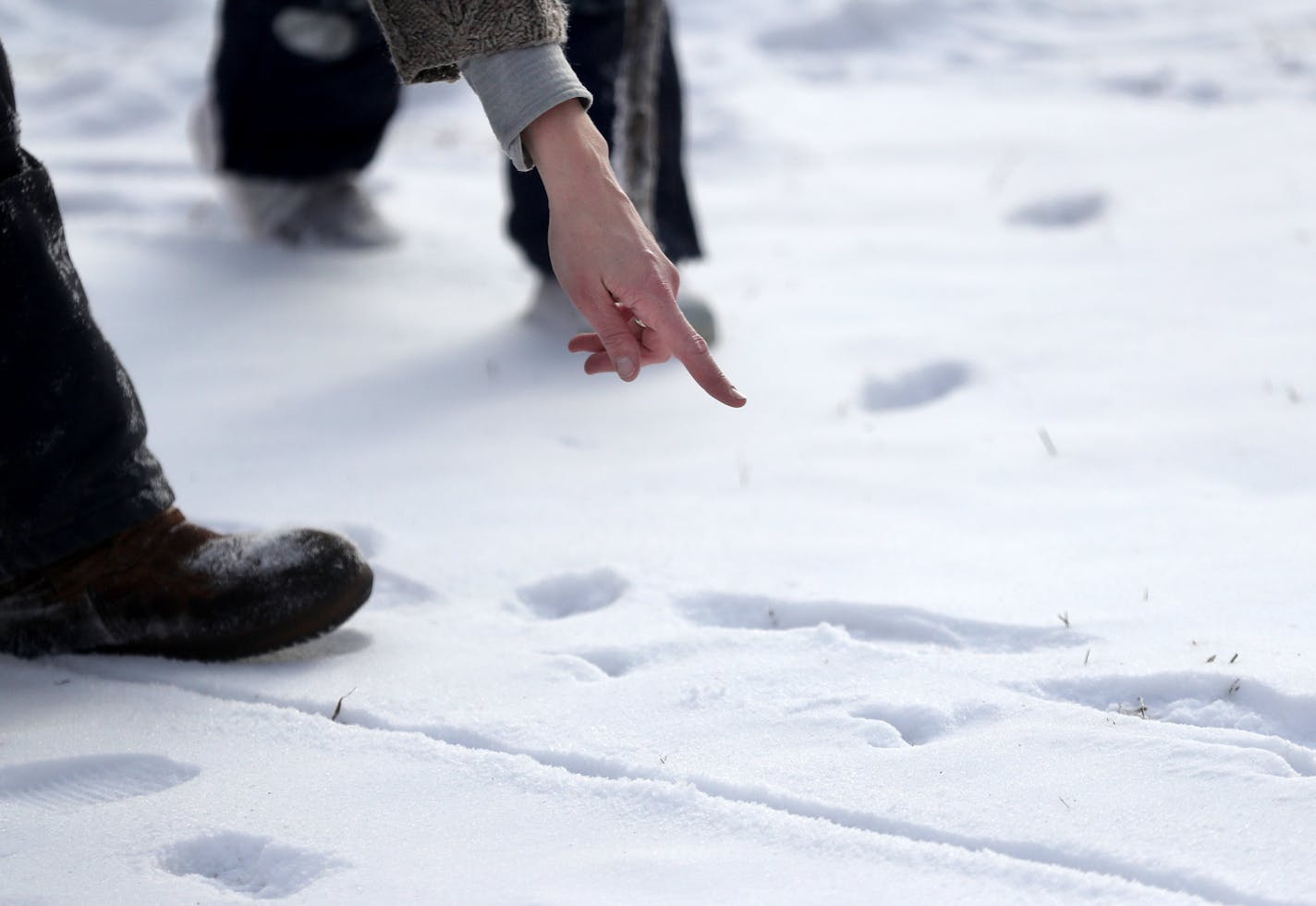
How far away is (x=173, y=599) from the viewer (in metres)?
1.52

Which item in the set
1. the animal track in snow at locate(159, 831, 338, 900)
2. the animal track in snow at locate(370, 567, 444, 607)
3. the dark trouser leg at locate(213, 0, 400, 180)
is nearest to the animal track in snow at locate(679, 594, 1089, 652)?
the animal track in snow at locate(370, 567, 444, 607)

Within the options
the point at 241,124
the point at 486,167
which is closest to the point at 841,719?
the point at 241,124

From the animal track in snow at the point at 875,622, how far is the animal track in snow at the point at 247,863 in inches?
23.6

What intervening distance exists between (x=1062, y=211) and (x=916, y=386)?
1128mm

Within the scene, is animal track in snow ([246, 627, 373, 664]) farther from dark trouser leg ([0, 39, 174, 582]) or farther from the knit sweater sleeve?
the knit sweater sleeve

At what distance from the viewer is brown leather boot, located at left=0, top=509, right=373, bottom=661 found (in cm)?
152

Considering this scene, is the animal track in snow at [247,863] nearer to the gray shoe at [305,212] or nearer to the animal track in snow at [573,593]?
the animal track in snow at [573,593]

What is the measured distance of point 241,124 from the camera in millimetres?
2783

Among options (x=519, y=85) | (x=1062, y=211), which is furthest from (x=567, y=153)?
(x=1062, y=211)

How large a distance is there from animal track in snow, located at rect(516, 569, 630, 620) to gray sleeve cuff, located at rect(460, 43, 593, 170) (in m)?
0.66

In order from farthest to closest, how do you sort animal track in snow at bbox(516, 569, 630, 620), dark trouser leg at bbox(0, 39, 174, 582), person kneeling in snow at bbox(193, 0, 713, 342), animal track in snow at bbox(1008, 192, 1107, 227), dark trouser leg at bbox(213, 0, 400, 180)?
animal track in snow at bbox(1008, 192, 1107, 227) → dark trouser leg at bbox(213, 0, 400, 180) → person kneeling in snow at bbox(193, 0, 713, 342) → animal track in snow at bbox(516, 569, 630, 620) → dark trouser leg at bbox(0, 39, 174, 582)

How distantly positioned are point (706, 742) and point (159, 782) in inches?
21.2

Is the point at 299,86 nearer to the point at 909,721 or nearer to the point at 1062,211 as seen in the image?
the point at 1062,211

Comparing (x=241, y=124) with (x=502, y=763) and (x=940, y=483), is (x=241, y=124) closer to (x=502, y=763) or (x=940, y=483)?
(x=940, y=483)
